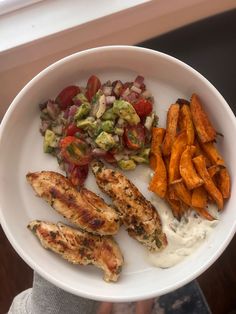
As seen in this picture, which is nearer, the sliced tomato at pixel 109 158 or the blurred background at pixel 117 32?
the sliced tomato at pixel 109 158

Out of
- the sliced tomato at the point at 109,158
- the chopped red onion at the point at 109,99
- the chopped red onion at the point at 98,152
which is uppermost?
the chopped red onion at the point at 109,99

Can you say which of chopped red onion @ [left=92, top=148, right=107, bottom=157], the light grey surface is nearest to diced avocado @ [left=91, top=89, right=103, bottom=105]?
chopped red onion @ [left=92, top=148, right=107, bottom=157]

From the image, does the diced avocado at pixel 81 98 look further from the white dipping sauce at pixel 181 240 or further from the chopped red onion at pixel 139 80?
the white dipping sauce at pixel 181 240

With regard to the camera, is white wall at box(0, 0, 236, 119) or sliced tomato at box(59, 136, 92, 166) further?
white wall at box(0, 0, 236, 119)

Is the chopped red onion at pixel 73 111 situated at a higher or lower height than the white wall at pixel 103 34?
lower

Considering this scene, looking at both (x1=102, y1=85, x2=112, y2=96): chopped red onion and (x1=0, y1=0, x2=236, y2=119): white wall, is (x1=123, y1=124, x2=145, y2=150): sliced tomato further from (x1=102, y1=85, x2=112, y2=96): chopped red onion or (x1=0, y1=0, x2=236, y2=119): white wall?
(x1=0, y1=0, x2=236, y2=119): white wall

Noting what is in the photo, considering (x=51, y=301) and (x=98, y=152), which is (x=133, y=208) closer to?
(x=98, y=152)

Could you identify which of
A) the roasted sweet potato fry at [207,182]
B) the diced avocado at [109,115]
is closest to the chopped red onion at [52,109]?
the diced avocado at [109,115]
